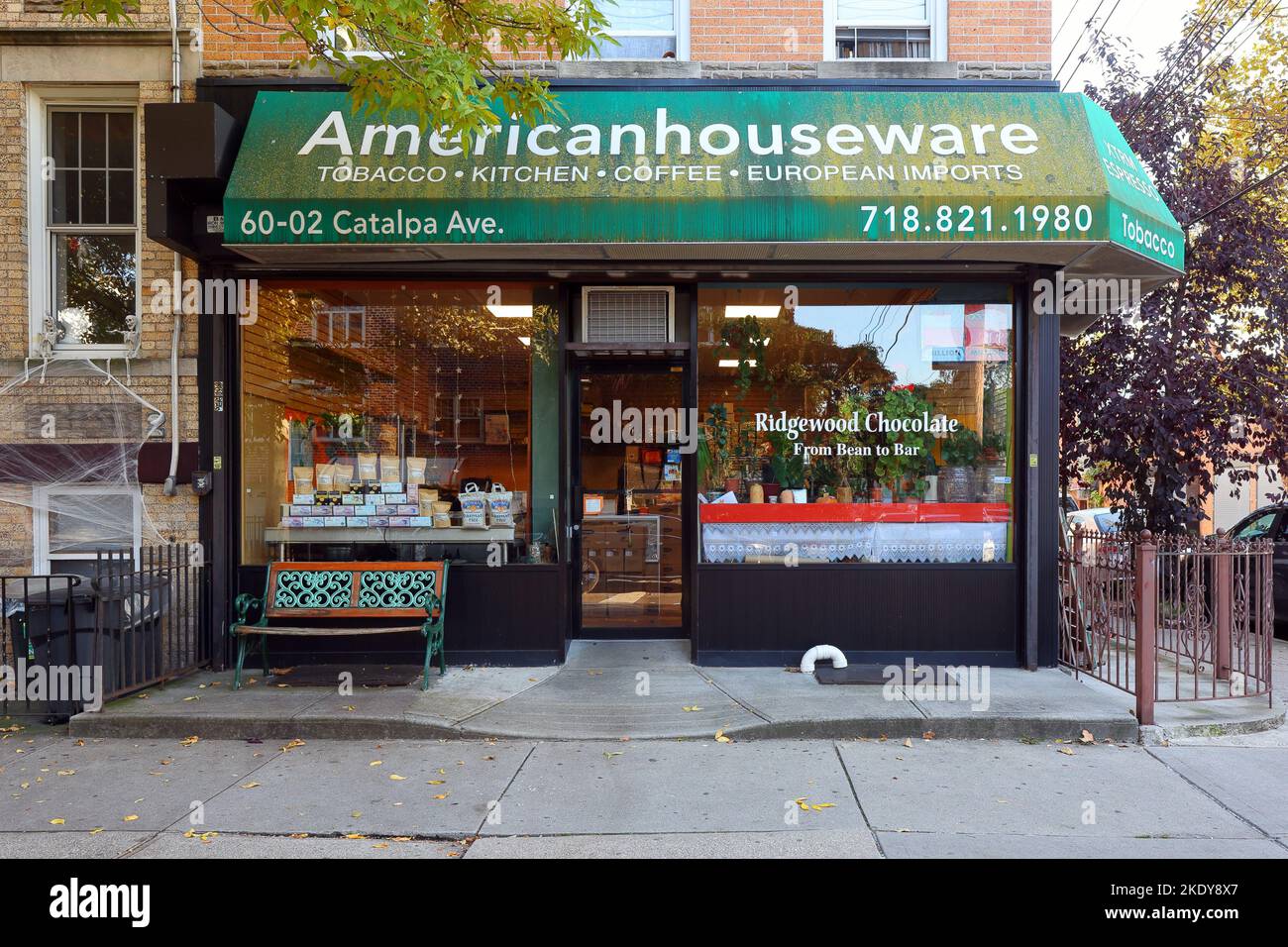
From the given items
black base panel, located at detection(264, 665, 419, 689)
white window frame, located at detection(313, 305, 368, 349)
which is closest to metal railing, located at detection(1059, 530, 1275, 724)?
black base panel, located at detection(264, 665, 419, 689)

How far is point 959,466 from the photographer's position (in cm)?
772

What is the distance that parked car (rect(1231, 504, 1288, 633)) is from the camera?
34.2 feet

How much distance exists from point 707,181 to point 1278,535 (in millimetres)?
9235

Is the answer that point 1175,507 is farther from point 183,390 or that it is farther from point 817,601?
point 183,390

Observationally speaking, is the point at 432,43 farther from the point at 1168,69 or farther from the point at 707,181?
the point at 1168,69

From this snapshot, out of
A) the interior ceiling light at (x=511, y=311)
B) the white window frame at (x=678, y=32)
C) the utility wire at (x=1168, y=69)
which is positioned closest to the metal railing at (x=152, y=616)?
the interior ceiling light at (x=511, y=311)

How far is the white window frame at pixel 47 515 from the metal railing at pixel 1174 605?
27.2 feet

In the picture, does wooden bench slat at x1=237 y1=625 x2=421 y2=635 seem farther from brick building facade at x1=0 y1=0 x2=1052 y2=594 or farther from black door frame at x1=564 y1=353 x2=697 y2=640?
black door frame at x1=564 y1=353 x2=697 y2=640

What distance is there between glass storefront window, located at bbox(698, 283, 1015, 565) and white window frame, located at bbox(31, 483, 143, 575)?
5.11 m

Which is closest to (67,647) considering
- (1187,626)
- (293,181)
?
(293,181)

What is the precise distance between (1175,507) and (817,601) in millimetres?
6197

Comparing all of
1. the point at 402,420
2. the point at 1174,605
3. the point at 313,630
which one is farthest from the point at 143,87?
the point at 1174,605

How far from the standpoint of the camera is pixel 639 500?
8.16 metres

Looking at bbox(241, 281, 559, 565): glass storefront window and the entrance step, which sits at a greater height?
bbox(241, 281, 559, 565): glass storefront window
